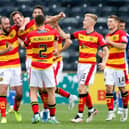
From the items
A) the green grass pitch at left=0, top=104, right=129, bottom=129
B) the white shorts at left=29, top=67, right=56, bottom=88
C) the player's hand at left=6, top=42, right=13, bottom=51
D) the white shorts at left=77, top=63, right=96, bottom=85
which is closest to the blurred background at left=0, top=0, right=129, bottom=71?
the green grass pitch at left=0, top=104, right=129, bottom=129

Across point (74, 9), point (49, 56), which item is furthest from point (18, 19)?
point (74, 9)

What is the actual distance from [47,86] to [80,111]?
1.13 m

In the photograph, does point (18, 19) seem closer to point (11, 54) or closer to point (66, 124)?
point (11, 54)

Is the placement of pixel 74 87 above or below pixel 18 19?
below

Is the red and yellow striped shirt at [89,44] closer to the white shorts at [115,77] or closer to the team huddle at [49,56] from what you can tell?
the team huddle at [49,56]

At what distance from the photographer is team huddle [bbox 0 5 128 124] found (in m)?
11.4

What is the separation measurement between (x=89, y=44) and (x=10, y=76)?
159 cm

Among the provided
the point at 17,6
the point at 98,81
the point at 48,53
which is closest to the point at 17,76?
the point at 48,53

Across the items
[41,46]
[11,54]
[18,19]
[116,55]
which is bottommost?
[116,55]

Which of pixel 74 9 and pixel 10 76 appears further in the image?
pixel 74 9

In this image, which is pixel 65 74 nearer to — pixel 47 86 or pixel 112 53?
pixel 112 53

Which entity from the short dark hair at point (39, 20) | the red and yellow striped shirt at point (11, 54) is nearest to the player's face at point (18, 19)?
the red and yellow striped shirt at point (11, 54)

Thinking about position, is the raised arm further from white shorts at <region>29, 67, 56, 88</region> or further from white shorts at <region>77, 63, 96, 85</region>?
white shorts at <region>77, 63, 96, 85</region>

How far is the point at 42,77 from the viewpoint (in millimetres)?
11500
